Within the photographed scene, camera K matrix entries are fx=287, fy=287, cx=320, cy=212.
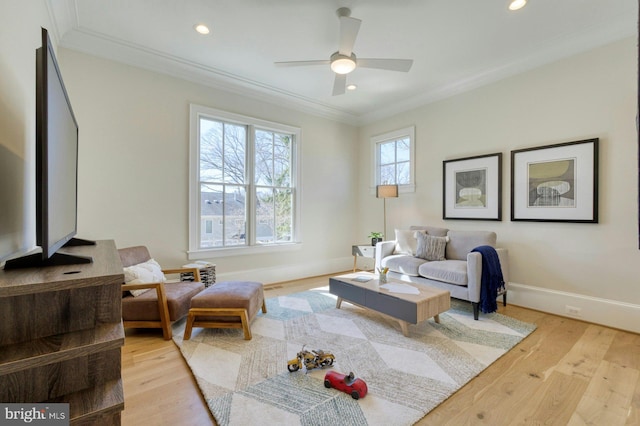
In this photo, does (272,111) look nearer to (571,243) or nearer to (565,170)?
(565,170)

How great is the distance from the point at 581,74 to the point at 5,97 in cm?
473

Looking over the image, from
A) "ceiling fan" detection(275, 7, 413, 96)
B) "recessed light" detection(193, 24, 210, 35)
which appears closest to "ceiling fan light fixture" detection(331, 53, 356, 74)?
"ceiling fan" detection(275, 7, 413, 96)

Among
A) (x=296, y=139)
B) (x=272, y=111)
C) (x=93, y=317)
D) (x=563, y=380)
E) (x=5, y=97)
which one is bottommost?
(x=563, y=380)

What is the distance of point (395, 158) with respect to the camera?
500cm

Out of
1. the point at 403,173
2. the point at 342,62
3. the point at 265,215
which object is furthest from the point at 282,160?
the point at 342,62

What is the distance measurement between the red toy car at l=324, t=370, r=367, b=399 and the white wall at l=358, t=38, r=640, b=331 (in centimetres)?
272

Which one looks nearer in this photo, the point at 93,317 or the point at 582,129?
the point at 93,317

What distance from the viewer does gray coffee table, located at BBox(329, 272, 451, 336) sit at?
246 cm

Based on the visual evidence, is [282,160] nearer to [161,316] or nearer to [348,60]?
[348,60]

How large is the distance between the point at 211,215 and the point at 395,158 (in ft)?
10.3

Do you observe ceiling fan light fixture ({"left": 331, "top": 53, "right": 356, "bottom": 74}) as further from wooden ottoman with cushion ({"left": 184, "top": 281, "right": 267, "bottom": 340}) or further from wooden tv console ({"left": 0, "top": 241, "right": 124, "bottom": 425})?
wooden tv console ({"left": 0, "top": 241, "right": 124, "bottom": 425})

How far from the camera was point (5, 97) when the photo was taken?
1445mm

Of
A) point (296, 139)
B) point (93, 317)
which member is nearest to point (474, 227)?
point (296, 139)

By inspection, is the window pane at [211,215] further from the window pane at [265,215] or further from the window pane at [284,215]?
the window pane at [284,215]
